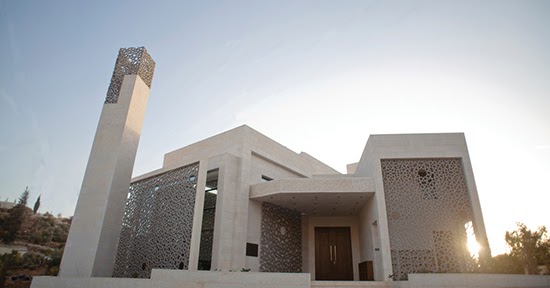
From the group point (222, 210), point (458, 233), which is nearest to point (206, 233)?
point (222, 210)

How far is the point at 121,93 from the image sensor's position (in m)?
10.6

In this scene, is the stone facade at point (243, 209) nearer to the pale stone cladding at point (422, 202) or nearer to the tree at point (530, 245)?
the pale stone cladding at point (422, 202)

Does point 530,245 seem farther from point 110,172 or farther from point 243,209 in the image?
point 110,172

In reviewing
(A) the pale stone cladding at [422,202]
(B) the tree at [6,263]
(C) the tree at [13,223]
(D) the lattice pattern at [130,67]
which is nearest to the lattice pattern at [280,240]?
(A) the pale stone cladding at [422,202]

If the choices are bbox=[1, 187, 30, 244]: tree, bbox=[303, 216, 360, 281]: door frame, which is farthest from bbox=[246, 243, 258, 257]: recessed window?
bbox=[1, 187, 30, 244]: tree

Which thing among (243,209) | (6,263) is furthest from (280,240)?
(6,263)

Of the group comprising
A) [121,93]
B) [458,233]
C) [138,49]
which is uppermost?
[138,49]

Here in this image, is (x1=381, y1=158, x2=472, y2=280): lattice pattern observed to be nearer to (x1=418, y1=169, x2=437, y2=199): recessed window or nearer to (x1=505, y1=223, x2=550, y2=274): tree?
(x1=418, y1=169, x2=437, y2=199): recessed window

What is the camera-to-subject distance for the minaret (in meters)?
8.63

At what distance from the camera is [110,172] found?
9.52 meters

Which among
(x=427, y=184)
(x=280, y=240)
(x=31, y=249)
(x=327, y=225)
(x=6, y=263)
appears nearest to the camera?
(x=427, y=184)

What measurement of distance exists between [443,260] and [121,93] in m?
11.1

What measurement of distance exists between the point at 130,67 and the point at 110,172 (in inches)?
154

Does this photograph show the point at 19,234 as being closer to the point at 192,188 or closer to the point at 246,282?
the point at 192,188
